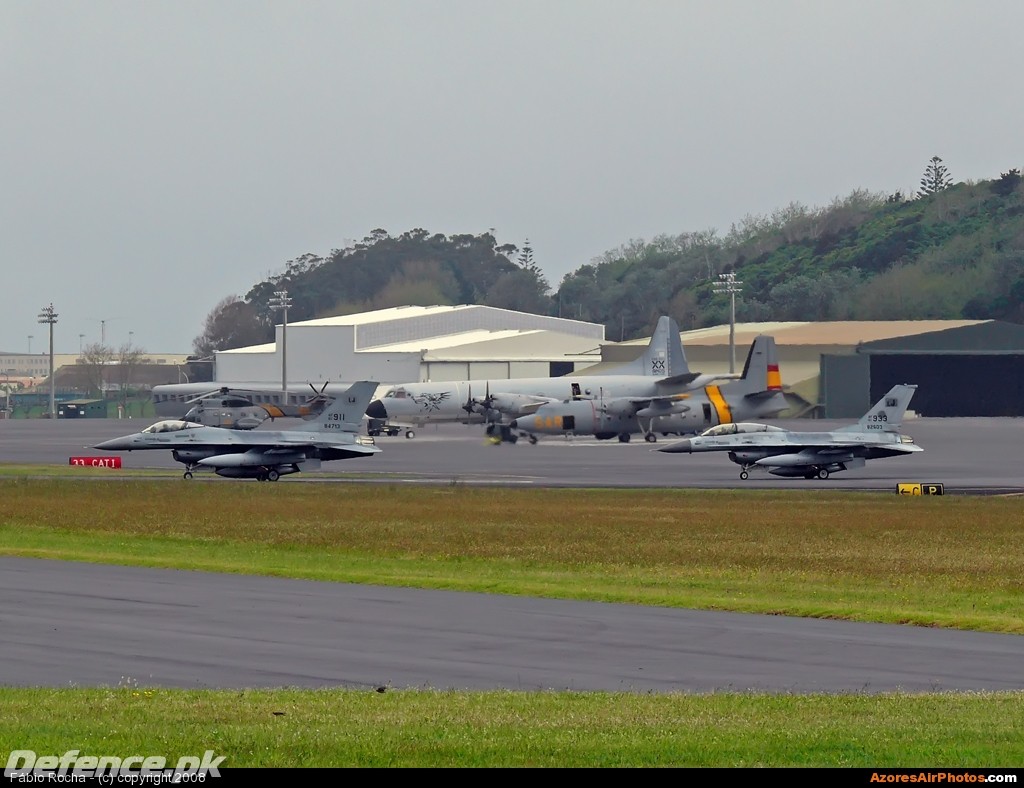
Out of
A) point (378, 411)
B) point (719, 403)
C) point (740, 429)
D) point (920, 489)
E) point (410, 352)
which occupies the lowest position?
point (920, 489)

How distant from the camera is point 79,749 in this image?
10.2 metres

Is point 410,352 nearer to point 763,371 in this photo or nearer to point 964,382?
point 964,382

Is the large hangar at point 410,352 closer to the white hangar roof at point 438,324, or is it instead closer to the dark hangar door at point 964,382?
the white hangar roof at point 438,324

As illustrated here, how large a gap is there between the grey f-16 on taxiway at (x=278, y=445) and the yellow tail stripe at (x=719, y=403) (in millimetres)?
25342

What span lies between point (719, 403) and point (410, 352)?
220 ft

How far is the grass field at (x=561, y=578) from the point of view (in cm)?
1070

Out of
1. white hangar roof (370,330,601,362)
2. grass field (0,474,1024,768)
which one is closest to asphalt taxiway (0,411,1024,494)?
grass field (0,474,1024,768)

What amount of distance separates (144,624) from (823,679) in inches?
346

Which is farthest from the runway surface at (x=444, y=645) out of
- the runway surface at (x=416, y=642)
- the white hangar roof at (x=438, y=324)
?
the white hangar roof at (x=438, y=324)

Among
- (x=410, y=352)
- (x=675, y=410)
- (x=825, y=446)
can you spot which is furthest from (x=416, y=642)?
(x=410, y=352)

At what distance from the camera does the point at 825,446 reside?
179 ft

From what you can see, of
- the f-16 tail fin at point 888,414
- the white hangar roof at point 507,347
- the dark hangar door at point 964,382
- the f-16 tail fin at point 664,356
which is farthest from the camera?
the white hangar roof at point 507,347

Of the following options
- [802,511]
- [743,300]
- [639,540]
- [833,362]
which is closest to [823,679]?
[639,540]

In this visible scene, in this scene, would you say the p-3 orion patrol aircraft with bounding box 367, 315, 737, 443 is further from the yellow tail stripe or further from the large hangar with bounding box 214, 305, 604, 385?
the large hangar with bounding box 214, 305, 604, 385
